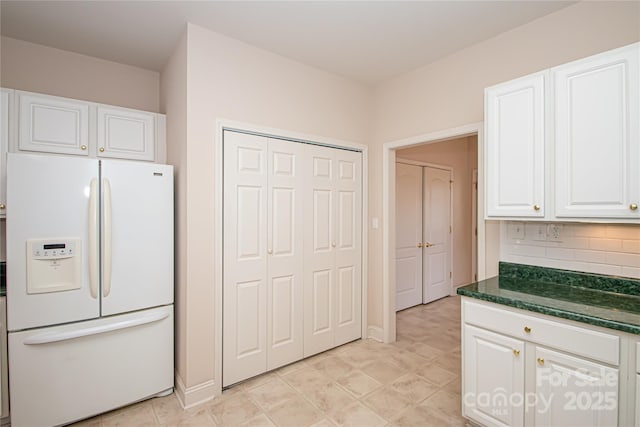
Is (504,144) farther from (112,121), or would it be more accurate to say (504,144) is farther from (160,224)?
(112,121)

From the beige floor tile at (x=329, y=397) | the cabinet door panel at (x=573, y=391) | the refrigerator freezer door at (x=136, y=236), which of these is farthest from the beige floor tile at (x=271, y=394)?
the cabinet door panel at (x=573, y=391)

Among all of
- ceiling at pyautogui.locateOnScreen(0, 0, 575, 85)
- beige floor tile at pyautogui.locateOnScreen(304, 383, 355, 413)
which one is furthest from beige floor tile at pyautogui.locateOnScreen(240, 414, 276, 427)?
ceiling at pyautogui.locateOnScreen(0, 0, 575, 85)

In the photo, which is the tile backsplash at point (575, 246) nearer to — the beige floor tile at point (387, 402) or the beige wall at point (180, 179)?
the beige floor tile at point (387, 402)

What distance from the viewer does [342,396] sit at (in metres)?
2.33

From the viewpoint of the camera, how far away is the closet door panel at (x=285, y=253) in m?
2.67

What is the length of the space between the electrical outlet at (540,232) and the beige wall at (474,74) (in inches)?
10.5

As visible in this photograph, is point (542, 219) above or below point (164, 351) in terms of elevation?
above

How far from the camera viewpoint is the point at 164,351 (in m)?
2.31

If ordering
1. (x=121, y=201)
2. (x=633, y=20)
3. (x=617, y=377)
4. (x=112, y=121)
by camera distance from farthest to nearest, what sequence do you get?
(x=112, y=121) → (x=121, y=201) → (x=633, y=20) → (x=617, y=377)

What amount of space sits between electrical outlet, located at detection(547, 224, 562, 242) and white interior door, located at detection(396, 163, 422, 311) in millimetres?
2158

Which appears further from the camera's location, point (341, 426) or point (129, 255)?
point (129, 255)

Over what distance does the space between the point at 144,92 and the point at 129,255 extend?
68.1 inches

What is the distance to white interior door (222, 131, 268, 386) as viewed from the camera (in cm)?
243

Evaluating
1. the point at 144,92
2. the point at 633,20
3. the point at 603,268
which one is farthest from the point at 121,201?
the point at 633,20
